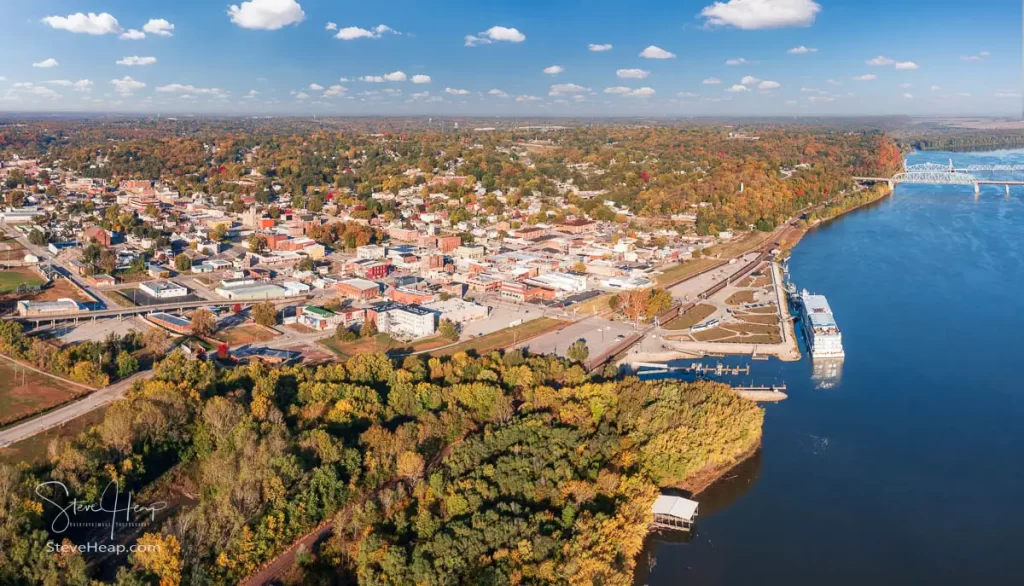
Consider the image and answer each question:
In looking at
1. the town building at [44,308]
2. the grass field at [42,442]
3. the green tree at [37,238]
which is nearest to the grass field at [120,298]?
the town building at [44,308]

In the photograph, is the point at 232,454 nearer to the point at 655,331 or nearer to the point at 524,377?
the point at 524,377

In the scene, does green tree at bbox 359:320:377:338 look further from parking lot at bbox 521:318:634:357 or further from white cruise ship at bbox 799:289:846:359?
white cruise ship at bbox 799:289:846:359

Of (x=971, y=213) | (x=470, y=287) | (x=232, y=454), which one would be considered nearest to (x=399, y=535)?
(x=232, y=454)

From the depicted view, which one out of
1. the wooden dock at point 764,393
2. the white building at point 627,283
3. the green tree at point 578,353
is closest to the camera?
the wooden dock at point 764,393

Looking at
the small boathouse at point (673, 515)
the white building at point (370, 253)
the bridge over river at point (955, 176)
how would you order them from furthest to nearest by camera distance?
the bridge over river at point (955, 176)
the white building at point (370, 253)
the small boathouse at point (673, 515)
